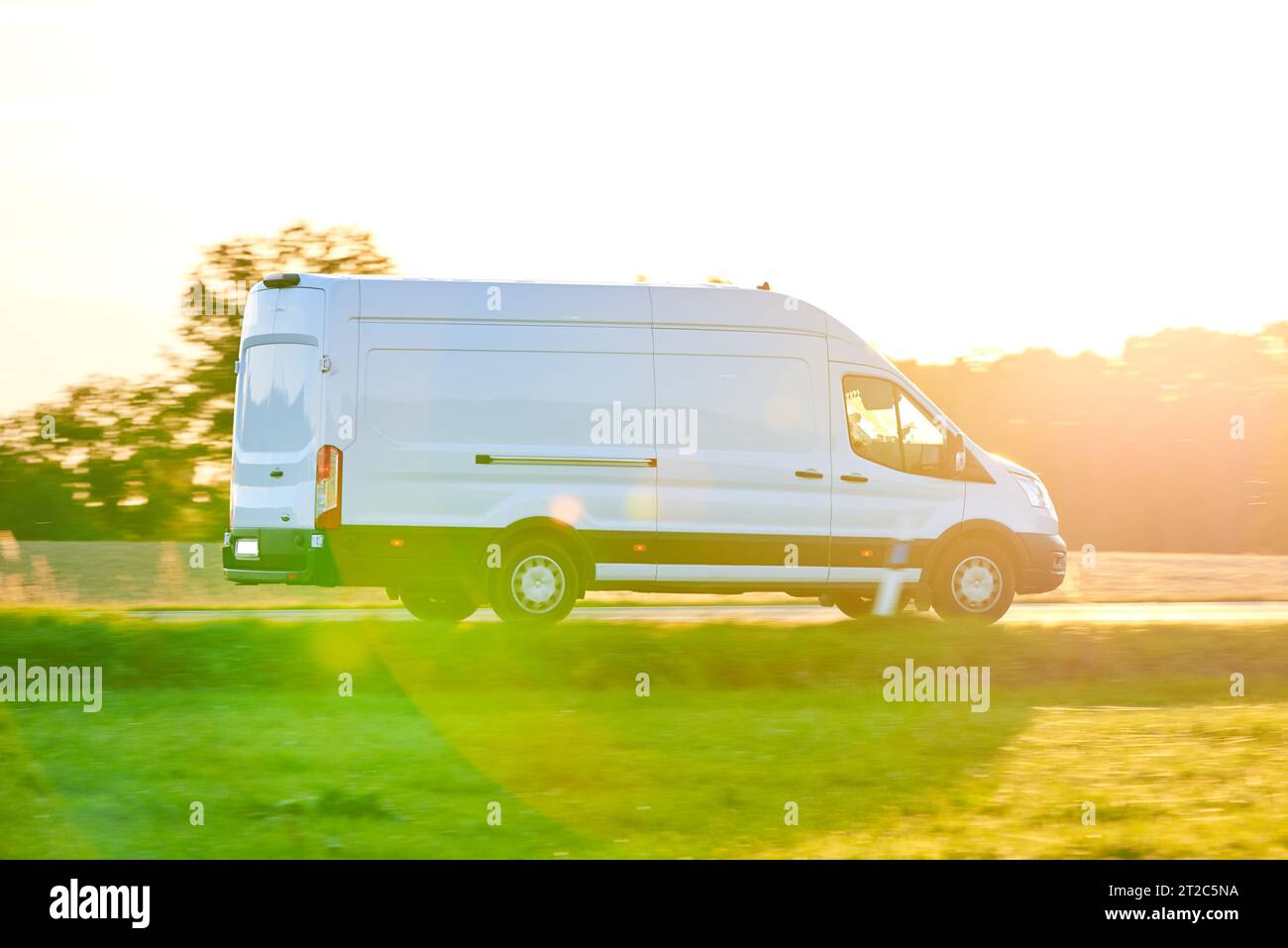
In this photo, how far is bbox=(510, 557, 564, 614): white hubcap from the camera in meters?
12.1

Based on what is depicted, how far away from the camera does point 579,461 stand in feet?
39.8

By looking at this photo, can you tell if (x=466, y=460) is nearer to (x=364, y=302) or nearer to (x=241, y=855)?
(x=364, y=302)

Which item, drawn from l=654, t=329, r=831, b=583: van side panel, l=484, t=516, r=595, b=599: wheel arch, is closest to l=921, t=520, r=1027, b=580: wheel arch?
l=654, t=329, r=831, b=583: van side panel

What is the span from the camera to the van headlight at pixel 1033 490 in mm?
13008

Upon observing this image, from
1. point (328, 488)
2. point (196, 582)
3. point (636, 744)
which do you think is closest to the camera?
point (636, 744)

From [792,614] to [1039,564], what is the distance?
7.86 feet

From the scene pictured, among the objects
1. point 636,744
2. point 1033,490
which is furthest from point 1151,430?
point 636,744

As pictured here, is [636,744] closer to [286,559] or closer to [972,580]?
[286,559]

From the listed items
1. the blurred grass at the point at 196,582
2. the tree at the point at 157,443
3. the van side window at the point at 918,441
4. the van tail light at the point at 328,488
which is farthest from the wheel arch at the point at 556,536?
the tree at the point at 157,443

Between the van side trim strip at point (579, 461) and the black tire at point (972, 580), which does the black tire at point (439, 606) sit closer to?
the van side trim strip at point (579, 461)

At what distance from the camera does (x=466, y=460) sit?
39.3 ft

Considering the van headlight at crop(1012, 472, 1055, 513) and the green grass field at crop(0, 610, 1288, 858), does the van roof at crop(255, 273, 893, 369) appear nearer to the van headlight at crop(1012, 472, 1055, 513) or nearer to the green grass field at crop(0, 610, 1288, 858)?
the van headlight at crop(1012, 472, 1055, 513)
